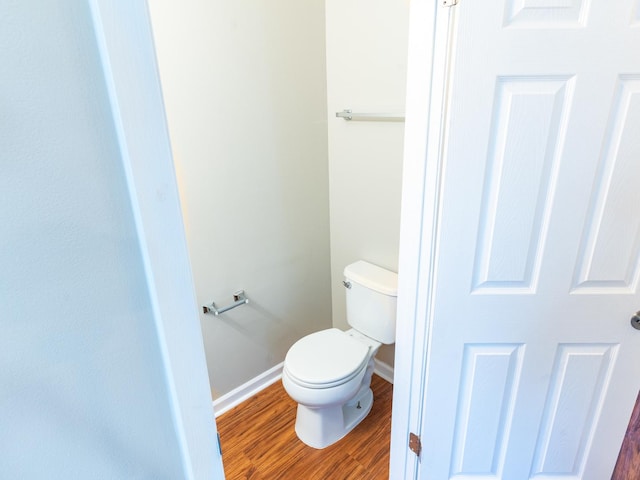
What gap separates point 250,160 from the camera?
6.08ft

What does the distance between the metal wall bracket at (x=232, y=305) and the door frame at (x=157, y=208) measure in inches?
44.8

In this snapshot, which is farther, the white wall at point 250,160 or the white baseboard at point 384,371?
the white baseboard at point 384,371

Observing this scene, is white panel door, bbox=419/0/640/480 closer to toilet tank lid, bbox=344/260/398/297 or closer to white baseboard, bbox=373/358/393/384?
toilet tank lid, bbox=344/260/398/297

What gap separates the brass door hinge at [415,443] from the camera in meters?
1.43

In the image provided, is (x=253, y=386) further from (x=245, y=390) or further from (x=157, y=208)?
(x=157, y=208)

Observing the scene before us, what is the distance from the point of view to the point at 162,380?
665 mm

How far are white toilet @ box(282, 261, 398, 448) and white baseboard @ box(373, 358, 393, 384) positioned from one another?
0.18 m

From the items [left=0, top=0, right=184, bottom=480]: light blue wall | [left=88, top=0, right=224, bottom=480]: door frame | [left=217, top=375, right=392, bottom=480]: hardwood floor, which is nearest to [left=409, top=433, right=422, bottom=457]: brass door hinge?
[left=217, top=375, right=392, bottom=480]: hardwood floor

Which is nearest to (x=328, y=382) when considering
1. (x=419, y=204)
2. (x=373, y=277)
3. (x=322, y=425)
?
(x=322, y=425)

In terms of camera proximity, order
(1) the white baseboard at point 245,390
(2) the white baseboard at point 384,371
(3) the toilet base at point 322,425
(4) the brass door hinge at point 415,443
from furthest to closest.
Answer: (2) the white baseboard at point 384,371 < (1) the white baseboard at point 245,390 < (3) the toilet base at point 322,425 < (4) the brass door hinge at point 415,443

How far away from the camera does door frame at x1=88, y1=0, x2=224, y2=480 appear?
50 centimetres

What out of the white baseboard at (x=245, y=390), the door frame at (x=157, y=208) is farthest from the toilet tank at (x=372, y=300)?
the door frame at (x=157, y=208)

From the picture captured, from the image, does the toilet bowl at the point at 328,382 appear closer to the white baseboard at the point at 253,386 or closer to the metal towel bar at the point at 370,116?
the white baseboard at the point at 253,386

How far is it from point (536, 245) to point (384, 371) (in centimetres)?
139
